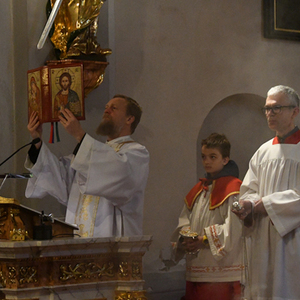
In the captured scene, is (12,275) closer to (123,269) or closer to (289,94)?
(123,269)

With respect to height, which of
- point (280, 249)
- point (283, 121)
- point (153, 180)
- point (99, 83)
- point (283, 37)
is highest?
point (283, 37)

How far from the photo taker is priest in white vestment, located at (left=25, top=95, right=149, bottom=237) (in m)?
3.91

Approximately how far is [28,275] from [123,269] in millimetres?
489

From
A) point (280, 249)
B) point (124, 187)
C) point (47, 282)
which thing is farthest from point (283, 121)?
point (47, 282)

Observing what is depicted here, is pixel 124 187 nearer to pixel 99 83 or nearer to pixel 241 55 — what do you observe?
pixel 99 83

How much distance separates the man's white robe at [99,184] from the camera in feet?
12.8

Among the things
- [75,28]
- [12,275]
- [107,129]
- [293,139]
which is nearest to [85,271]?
[12,275]

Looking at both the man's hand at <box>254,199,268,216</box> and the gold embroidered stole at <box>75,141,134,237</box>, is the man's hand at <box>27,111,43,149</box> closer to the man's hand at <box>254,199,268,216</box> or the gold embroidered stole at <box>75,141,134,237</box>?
the gold embroidered stole at <box>75,141,134,237</box>

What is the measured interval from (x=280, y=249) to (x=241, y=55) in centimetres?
261

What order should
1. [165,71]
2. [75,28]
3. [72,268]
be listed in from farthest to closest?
[165,71], [75,28], [72,268]

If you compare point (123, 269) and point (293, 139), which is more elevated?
point (293, 139)

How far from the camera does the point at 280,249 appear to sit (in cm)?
427

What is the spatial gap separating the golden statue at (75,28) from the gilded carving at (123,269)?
8.00ft

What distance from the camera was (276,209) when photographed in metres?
4.26
